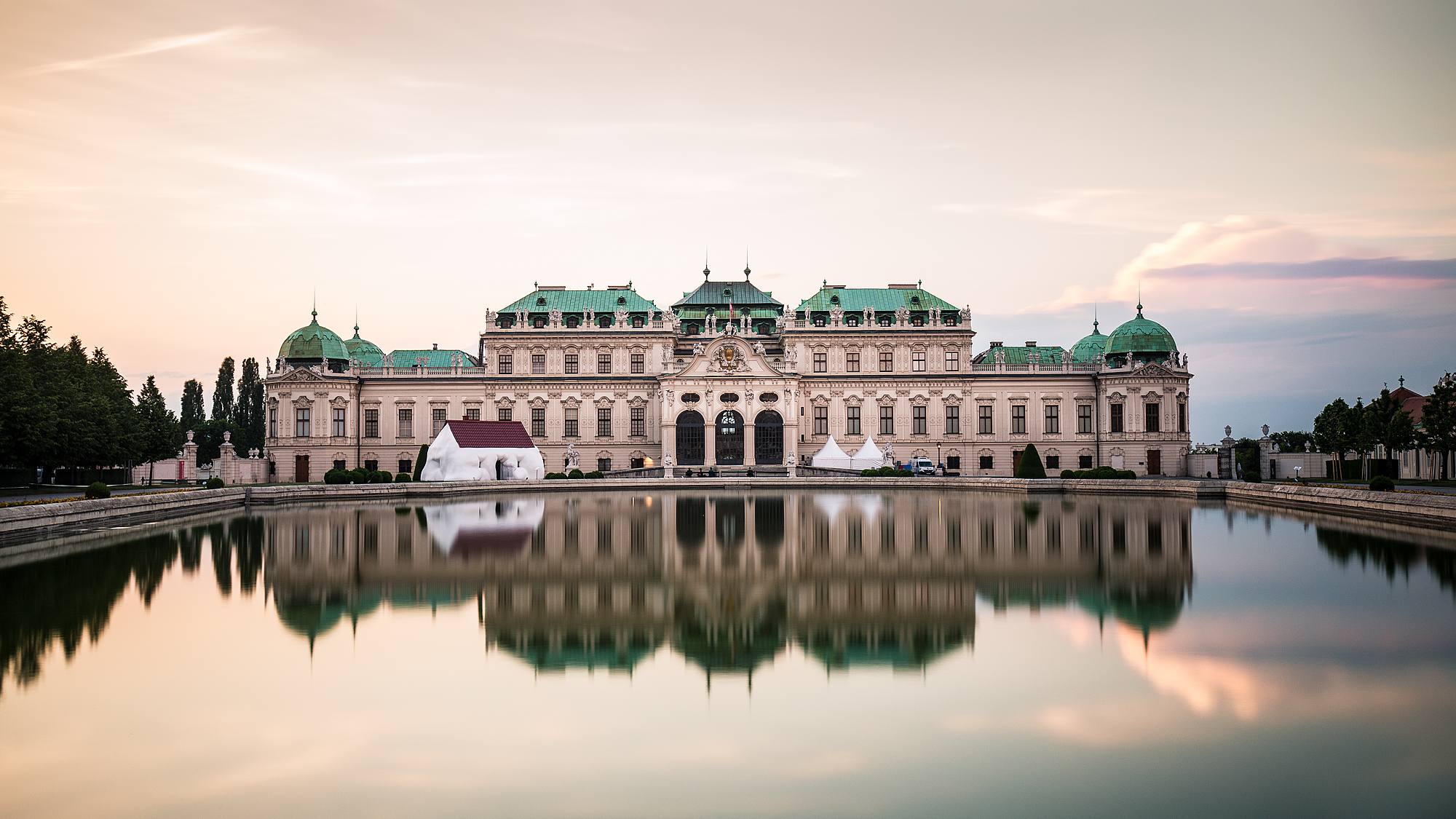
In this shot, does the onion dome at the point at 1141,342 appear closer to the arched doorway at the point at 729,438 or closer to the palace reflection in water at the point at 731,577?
the arched doorway at the point at 729,438

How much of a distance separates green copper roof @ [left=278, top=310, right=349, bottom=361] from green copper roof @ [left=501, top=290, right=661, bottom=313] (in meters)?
14.4

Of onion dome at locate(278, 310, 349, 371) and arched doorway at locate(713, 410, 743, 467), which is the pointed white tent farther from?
onion dome at locate(278, 310, 349, 371)

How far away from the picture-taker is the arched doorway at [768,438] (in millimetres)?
76688

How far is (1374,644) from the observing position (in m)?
14.4

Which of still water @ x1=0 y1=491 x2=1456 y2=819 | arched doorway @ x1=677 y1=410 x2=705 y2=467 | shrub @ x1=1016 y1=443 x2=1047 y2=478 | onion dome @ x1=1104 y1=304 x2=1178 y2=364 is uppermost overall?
onion dome @ x1=1104 y1=304 x2=1178 y2=364

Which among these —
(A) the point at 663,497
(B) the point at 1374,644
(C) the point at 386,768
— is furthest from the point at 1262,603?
(A) the point at 663,497

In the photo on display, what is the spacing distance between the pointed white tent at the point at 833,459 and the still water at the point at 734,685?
46.3m

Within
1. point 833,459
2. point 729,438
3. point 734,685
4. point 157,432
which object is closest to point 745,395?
point 729,438

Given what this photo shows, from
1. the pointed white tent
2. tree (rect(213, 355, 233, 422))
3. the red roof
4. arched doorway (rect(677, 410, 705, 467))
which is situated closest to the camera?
the red roof

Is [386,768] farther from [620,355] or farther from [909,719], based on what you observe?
[620,355]

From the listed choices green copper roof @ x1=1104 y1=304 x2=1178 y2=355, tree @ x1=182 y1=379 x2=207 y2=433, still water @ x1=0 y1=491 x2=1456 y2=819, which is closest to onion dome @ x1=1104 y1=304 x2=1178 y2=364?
green copper roof @ x1=1104 y1=304 x2=1178 y2=355

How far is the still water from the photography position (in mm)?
9078

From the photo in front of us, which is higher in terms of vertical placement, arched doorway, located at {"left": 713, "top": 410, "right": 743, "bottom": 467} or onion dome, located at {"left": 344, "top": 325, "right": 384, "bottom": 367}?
onion dome, located at {"left": 344, "top": 325, "right": 384, "bottom": 367}

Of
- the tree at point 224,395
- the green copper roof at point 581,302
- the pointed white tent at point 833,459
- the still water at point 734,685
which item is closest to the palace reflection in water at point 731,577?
the still water at point 734,685
